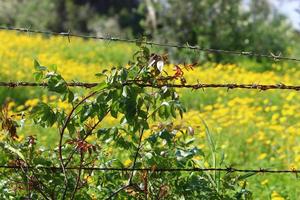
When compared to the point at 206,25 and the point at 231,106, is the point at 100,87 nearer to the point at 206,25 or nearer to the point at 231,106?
the point at 231,106

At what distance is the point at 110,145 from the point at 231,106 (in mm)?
5203

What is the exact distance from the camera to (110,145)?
2992 mm

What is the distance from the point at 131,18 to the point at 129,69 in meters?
26.1

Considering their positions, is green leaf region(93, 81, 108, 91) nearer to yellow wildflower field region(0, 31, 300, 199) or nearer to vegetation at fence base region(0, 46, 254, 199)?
vegetation at fence base region(0, 46, 254, 199)

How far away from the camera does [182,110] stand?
265 centimetres

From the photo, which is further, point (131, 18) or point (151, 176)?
point (131, 18)

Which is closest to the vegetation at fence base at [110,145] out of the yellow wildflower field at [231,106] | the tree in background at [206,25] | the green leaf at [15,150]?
the green leaf at [15,150]

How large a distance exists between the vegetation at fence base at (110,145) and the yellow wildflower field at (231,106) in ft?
0.57

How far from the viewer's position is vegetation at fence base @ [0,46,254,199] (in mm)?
2658

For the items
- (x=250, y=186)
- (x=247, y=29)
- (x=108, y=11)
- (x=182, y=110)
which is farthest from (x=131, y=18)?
(x=182, y=110)

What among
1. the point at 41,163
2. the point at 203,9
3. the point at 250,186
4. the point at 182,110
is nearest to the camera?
the point at 182,110

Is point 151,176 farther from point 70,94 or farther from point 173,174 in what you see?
point 70,94

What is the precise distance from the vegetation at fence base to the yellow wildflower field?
173mm

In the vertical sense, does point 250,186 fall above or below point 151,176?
above
